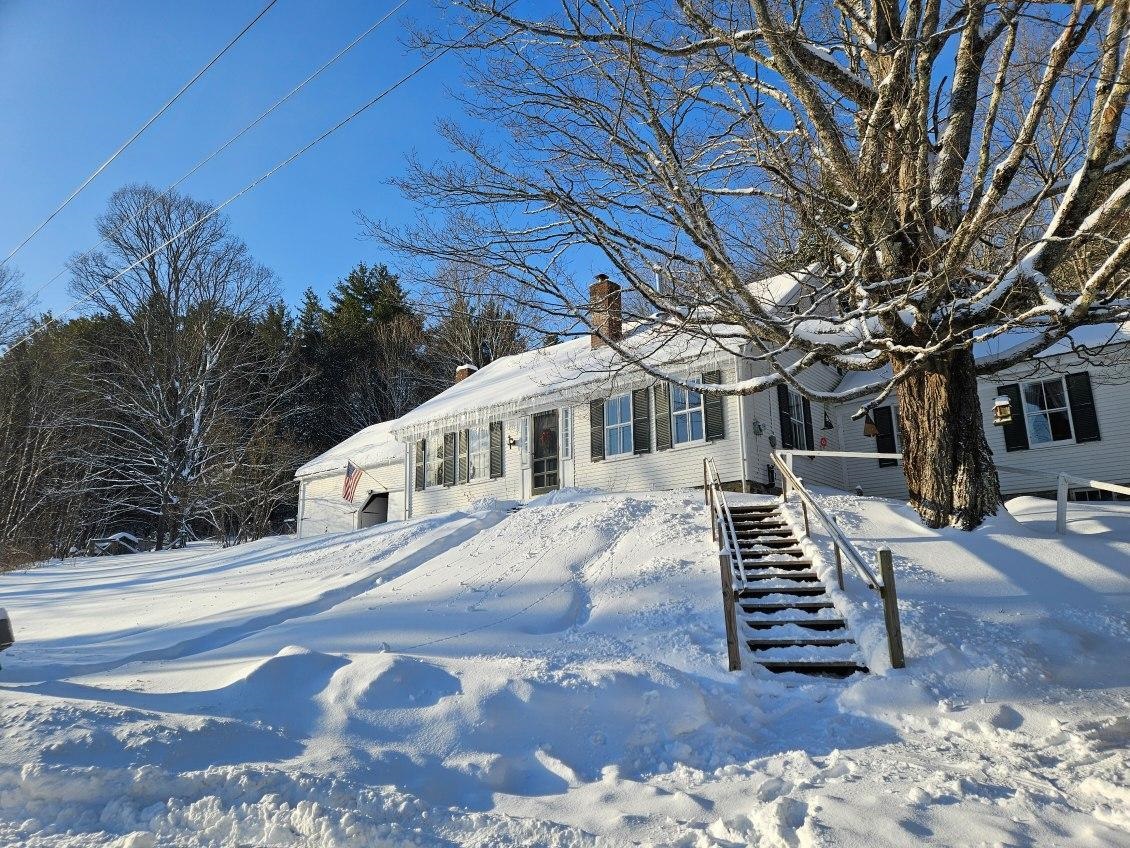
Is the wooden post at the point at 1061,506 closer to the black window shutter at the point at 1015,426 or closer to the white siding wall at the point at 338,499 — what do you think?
the black window shutter at the point at 1015,426

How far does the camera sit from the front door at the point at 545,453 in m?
17.4

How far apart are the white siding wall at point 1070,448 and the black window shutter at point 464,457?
9.78 metres

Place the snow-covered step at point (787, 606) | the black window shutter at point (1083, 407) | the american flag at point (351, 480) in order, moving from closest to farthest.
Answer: the snow-covered step at point (787, 606)
the black window shutter at point (1083, 407)
the american flag at point (351, 480)

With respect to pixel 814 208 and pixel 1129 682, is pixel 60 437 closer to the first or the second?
pixel 814 208

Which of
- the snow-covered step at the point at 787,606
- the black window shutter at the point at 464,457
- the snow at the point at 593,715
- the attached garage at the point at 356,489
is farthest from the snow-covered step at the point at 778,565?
the attached garage at the point at 356,489

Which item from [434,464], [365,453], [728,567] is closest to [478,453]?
[434,464]

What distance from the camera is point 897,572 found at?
835 cm

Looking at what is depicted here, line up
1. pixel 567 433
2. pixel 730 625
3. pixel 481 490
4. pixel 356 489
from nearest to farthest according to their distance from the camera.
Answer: pixel 730 625 → pixel 567 433 → pixel 481 490 → pixel 356 489

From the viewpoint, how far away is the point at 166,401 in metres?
28.4

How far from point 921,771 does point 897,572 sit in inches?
167

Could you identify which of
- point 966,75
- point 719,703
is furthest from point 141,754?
point 966,75

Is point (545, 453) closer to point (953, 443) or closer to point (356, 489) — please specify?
point (356, 489)

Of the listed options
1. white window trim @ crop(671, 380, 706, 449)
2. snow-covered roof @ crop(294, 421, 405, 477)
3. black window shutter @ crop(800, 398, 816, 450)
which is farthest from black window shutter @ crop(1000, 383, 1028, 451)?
snow-covered roof @ crop(294, 421, 405, 477)

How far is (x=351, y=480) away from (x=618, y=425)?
32.2 ft
